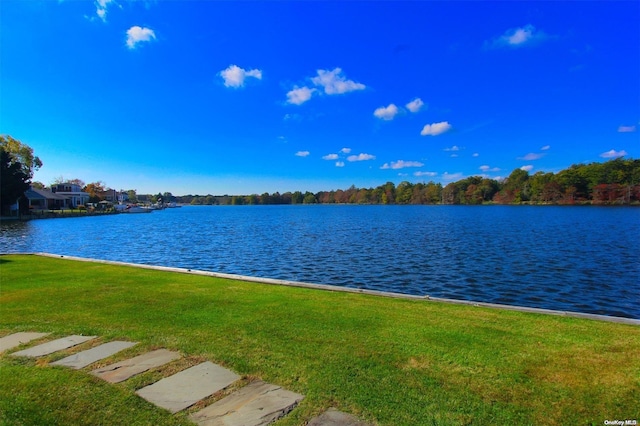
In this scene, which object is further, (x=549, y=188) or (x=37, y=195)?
(x=549, y=188)

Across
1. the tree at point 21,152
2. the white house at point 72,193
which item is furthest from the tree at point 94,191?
the tree at point 21,152

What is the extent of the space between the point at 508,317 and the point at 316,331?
3472 millimetres

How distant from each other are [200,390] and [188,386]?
16 cm

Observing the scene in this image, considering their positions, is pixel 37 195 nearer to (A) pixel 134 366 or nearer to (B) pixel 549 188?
(A) pixel 134 366

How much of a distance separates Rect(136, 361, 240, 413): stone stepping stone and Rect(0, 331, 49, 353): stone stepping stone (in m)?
2.51

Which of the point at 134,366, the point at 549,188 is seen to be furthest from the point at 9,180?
the point at 549,188

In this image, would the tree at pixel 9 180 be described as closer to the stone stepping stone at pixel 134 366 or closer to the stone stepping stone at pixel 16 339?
the stone stepping stone at pixel 16 339

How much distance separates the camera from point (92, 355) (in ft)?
13.5

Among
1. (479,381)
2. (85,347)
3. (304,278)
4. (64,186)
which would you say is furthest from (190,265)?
(64,186)

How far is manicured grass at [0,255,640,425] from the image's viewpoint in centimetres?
299

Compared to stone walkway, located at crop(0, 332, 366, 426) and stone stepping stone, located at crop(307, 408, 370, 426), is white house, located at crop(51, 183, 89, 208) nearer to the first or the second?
stone walkway, located at crop(0, 332, 366, 426)

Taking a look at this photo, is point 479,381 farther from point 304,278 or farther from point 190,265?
point 190,265

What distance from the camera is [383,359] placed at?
4.05m

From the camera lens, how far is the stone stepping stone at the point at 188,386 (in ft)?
10.2
